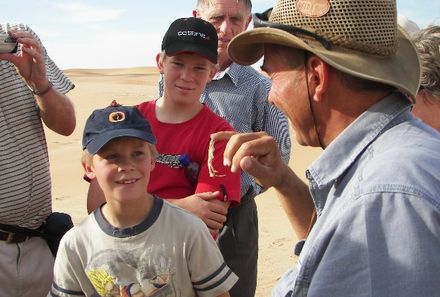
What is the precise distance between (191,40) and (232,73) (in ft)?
1.84

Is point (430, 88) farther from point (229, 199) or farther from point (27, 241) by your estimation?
point (27, 241)

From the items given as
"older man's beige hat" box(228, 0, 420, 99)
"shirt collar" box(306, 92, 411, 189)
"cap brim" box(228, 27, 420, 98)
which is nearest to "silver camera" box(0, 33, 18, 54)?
"cap brim" box(228, 27, 420, 98)

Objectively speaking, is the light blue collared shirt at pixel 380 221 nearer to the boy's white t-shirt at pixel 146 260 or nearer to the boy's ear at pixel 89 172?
the boy's white t-shirt at pixel 146 260

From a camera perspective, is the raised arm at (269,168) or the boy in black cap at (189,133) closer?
the raised arm at (269,168)

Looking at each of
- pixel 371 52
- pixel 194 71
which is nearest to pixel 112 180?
pixel 194 71

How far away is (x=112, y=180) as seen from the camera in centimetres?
303

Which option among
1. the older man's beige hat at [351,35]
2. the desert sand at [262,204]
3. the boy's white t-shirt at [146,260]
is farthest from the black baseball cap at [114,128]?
the desert sand at [262,204]

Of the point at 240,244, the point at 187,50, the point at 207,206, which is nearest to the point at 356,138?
the point at 207,206

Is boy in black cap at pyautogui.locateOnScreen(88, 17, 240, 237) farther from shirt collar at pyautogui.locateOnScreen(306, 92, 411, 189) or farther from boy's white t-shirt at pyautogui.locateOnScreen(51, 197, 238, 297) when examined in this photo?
shirt collar at pyautogui.locateOnScreen(306, 92, 411, 189)

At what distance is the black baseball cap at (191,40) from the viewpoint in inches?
135

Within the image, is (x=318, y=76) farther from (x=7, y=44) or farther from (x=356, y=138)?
(x=7, y=44)

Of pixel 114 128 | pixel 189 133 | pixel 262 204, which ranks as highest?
pixel 114 128

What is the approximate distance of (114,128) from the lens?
120 inches

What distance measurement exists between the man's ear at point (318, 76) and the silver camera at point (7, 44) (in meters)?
1.84
